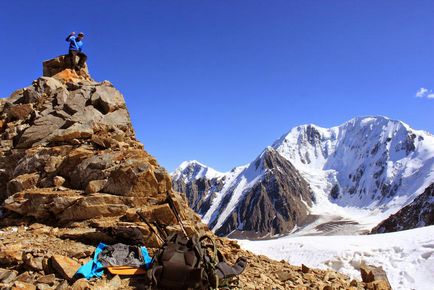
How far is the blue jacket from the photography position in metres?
23.3

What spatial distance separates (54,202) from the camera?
11383 millimetres

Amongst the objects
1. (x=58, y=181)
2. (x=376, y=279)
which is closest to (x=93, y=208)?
(x=58, y=181)

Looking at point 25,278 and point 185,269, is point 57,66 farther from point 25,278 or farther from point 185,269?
point 185,269

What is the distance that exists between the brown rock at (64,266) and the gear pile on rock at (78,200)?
0.08ft

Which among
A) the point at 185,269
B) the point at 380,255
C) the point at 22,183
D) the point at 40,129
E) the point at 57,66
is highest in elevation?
the point at 57,66

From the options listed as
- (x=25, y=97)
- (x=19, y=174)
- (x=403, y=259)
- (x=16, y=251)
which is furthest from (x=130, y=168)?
(x=403, y=259)

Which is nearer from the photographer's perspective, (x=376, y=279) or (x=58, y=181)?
(x=376, y=279)

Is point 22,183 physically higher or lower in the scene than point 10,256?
higher

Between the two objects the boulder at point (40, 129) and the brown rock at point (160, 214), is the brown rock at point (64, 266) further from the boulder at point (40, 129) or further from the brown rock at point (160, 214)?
the boulder at point (40, 129)

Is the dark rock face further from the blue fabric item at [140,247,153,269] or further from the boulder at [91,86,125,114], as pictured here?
the blue fabric item at [140,247,153,269]

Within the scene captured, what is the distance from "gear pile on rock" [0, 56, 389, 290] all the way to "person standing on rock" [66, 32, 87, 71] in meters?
6.41

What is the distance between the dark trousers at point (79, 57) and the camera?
23562 millimetres

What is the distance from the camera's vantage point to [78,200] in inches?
444

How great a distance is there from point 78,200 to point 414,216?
185 metres
